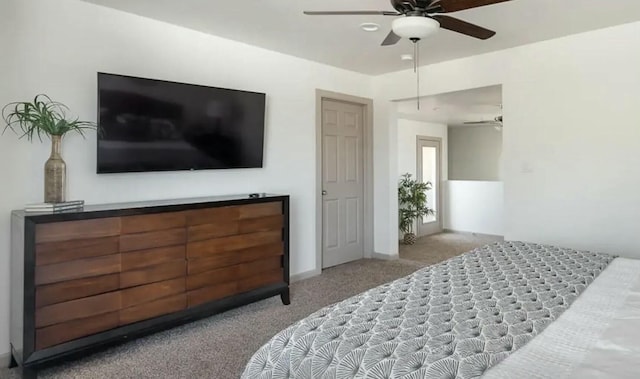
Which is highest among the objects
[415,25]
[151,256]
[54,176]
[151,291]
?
[415,25]

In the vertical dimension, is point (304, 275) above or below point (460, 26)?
below

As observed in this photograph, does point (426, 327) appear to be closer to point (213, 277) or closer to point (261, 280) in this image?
point (213, 277)

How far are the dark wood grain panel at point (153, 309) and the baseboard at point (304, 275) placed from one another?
5.34ft

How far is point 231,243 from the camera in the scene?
11.1 ft

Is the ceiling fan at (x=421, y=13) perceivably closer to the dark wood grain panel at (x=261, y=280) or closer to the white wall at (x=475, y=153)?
the dark wood grain panel at (x=261, y=280)

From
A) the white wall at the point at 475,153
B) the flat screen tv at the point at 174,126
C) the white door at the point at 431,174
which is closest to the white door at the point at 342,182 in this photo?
the flat screen tv at the point at 174,126

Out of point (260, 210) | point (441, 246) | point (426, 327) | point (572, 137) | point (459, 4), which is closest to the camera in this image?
point (426, 327)

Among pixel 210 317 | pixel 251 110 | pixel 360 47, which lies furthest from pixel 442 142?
pixel 210 317

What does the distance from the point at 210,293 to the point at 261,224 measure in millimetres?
715

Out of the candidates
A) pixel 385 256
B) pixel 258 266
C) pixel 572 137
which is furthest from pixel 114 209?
pixel 572 137

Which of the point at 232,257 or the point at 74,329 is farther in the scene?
the point at 232,257

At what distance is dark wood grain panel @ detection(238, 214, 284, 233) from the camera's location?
347 cm

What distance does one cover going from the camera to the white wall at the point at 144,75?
109 inches

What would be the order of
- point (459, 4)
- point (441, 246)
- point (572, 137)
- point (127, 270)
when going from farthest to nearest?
point (441, 246) → point (572, 137) → point (127, 270) → point (459, 4)
